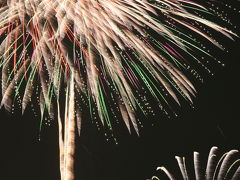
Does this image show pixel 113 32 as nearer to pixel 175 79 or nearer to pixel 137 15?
pixel 137 15

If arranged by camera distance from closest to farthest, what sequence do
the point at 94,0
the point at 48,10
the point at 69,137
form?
the point at 48,10 → the point at 94,0 → the point at 69,137

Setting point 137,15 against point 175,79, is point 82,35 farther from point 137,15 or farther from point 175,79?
point 175,79

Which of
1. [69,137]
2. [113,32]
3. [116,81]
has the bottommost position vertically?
[69,137]

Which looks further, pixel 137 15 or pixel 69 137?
pixel 69 137

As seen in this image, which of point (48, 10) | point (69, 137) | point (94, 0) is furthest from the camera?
point (69, 137)

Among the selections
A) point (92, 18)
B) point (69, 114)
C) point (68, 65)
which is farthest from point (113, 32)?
point (69, 114)

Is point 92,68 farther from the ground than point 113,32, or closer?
closer

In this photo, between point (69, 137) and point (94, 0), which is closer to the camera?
point (94, 0)

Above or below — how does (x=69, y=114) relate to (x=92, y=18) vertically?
below

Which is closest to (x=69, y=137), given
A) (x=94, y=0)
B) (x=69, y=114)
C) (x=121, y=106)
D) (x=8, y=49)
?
(x=69, y=114)
